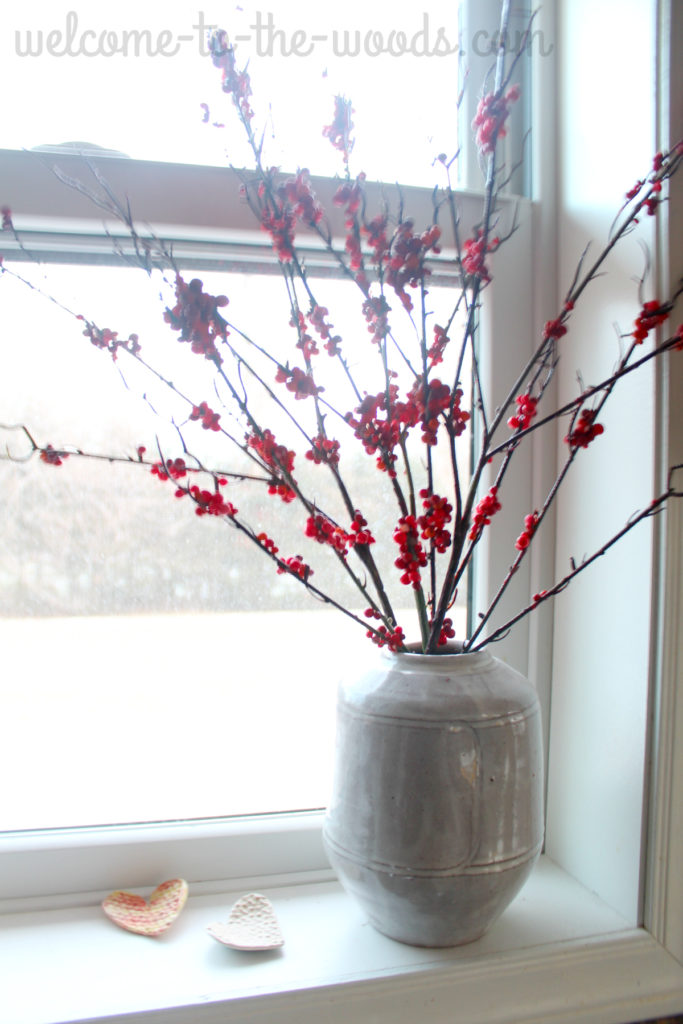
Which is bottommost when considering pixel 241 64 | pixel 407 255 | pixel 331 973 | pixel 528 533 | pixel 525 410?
pixel 331 973

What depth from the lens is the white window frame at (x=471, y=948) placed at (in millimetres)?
668

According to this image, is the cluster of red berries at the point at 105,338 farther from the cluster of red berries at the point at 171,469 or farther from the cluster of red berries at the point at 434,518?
the cluster of red berries at the point at 434,518

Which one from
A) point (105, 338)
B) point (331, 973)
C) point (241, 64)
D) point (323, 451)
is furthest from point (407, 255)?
point (331, 973)

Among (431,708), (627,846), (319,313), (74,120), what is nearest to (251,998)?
(431,708)

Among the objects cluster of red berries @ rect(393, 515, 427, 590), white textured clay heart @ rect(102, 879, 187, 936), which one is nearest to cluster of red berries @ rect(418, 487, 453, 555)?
cluster of red berries @ rect(393, 515, 427, 590)

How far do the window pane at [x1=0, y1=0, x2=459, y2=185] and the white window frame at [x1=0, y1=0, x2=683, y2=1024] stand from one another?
9 cm

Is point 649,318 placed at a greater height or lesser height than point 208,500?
greater

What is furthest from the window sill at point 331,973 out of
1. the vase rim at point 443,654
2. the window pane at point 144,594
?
the vase rim at point 443,654

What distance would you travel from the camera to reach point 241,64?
844mm

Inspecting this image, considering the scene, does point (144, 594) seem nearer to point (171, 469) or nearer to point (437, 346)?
point (171, 469)

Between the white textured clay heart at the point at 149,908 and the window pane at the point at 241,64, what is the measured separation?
2.50 feet

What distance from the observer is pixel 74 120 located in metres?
0.84

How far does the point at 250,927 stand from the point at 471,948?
0.70 ft

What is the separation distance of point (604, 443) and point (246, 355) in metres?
0.41
